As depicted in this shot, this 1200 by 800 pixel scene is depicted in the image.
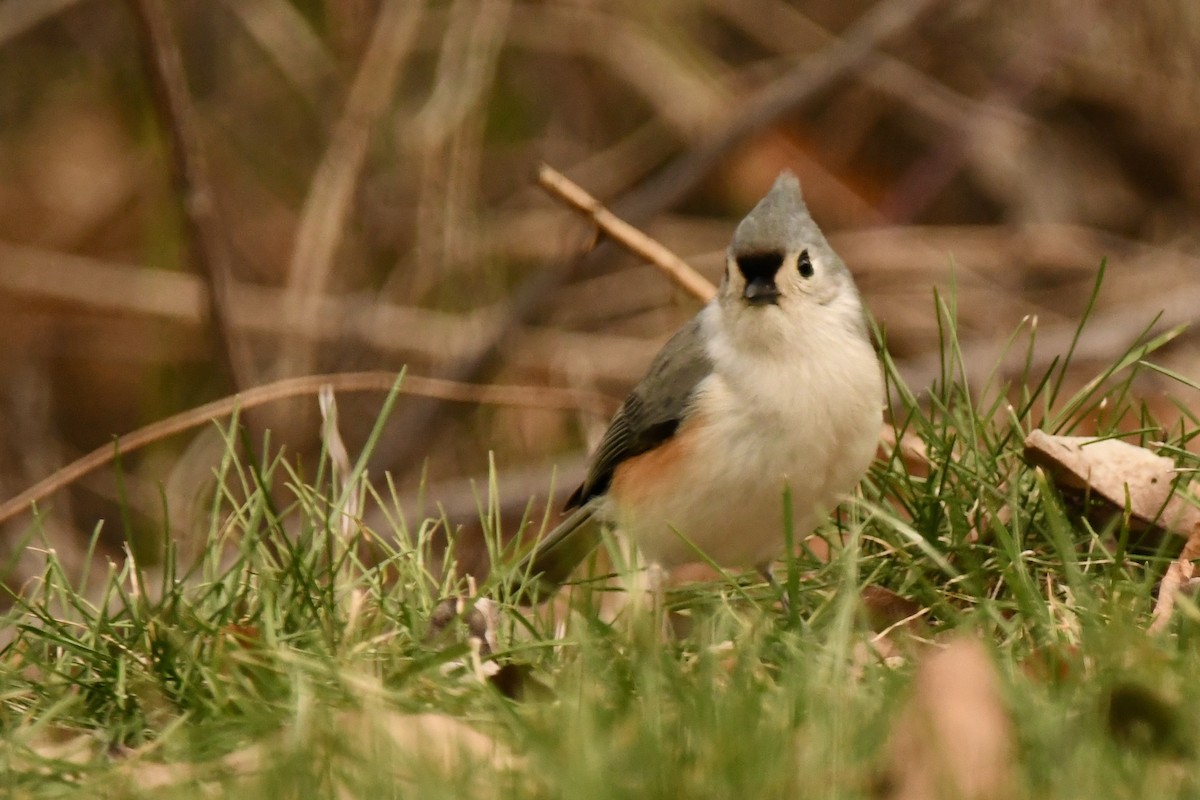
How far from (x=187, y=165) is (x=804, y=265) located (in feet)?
7.34

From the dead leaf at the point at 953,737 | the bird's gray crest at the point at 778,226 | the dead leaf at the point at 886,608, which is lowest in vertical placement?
the dead leaf at the point at 886,608

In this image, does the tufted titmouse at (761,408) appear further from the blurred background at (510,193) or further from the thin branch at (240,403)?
the blurred background at (510,193)

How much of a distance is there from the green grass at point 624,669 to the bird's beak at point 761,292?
0.96 feet

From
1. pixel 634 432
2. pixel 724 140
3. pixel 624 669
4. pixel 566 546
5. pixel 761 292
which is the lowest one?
pixel 566 546

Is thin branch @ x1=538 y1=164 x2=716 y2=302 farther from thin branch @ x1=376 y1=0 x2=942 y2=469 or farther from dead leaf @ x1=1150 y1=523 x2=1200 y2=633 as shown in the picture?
dead leaf @ x1=1150 y1=523 x2=1200 y2=633

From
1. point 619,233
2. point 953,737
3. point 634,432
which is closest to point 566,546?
point 634,432

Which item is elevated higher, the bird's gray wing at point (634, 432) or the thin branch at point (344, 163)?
the thin branch at point (344, 163)

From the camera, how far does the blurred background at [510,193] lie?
5.21 metres

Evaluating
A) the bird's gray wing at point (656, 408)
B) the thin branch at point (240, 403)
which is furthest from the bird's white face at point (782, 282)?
the thin branch at point (240, 403)

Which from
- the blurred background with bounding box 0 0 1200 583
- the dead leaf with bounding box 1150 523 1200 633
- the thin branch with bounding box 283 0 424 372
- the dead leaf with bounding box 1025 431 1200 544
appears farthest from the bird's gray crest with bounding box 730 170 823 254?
the thin branch with bounding box 283 0 424 372

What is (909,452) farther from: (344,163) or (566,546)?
(344,163)

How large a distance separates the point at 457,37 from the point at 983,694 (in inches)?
159

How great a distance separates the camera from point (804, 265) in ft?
9.22

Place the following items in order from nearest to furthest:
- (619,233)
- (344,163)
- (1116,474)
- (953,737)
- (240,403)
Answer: (953,737)
(1116,474)
(240,403)
(619,233)
(344,163)
